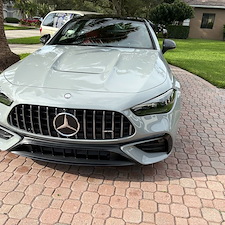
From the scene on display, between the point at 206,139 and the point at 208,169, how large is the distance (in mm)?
876

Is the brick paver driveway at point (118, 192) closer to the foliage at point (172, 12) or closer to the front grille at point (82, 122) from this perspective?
the front grille at point (82, 122)

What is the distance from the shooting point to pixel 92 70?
9.45 feet

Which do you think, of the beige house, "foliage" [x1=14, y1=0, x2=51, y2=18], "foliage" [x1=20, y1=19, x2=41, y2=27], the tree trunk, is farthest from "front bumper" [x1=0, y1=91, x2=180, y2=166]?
"foliage" [x1=14, y1=0, x2=51, y2=18]

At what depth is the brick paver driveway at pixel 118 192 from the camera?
2320mm

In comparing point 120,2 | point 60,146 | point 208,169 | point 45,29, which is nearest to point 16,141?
point 60,146

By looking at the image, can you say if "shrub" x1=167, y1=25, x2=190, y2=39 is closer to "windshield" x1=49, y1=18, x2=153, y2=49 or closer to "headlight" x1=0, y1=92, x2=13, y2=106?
"windshield" x1=49, y1=18, x2=153, y2=49

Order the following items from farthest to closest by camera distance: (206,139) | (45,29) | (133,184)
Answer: (45,29) < (206,139) < (133,184)

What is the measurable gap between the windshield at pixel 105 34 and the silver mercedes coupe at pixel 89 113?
1.09 metres

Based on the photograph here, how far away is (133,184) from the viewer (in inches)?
109

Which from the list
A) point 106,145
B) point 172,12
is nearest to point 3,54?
point 106,145

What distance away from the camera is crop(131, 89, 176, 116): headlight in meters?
2.45

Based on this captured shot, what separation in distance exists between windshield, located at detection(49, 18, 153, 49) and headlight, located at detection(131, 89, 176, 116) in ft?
4.74

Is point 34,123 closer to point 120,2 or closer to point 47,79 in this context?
point 47,79

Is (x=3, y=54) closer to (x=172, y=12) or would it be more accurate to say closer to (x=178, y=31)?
(x=172, y=12)
